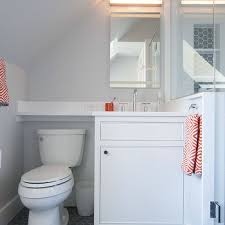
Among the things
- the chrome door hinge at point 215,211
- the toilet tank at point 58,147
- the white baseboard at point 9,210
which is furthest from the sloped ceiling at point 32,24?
the chrome door hinge at point 215,211

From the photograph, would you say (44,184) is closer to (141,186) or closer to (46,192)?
(46,192)

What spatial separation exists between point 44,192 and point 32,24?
4.09ft

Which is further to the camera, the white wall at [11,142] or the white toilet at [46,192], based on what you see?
the white wall at [11,142]

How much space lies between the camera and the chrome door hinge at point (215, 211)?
1.48 metres

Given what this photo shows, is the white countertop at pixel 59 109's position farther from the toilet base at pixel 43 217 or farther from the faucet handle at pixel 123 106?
the toilet base at pixel 43 217

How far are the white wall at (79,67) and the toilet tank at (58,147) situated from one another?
0.45 meters

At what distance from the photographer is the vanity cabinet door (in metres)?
1.80

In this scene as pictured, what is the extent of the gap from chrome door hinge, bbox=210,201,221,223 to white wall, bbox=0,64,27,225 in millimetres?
1504

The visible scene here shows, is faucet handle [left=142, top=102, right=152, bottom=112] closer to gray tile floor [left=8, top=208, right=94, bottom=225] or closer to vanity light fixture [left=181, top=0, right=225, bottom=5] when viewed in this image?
vanity light fixture [left=181, top=0, right=225, bottom=5]

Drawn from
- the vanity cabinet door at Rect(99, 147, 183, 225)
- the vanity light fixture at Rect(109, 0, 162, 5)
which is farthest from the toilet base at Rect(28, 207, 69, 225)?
the vanity light fixture at Rect(109, 0, 162, 5)

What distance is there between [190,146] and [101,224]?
32.7 inches

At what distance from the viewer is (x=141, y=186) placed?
1.80 meters

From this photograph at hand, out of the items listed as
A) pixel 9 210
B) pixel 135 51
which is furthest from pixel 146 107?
pixel 9 210

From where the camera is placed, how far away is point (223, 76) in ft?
4.88
